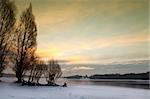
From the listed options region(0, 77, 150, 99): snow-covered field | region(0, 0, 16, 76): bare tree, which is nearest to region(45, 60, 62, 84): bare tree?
region(0, 77, 150, 99): snow-covered field

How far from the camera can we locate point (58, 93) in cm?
555

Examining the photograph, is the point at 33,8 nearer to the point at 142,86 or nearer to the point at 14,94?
the point at 14,94

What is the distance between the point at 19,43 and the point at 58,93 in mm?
1012

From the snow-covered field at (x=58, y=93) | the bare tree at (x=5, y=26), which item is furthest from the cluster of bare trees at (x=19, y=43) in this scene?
the snow-covered field at (x=58, y=93)

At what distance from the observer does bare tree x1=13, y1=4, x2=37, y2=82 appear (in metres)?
5.54

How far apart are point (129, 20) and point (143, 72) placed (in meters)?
0.89

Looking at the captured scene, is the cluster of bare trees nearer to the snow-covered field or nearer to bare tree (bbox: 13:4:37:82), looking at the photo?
bare tree (bbox: 13:4:37:82)

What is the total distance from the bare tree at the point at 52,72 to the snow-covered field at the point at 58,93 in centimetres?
29

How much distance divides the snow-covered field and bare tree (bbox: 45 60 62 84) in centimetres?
29

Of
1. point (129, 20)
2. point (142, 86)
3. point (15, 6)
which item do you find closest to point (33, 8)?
point (15, 6)

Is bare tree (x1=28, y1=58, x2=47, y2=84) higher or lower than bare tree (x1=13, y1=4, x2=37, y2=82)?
below

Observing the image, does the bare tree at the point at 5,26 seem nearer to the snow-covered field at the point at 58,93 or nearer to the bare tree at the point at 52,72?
the snow-covered field at the point at 58,93

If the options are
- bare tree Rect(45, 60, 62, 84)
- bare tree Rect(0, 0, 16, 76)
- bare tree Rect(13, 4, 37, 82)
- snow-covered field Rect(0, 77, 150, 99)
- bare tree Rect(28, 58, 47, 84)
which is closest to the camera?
snow-covered field Rect(0, 77, 150, 99)

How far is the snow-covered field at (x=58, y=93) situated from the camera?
5.20 m
